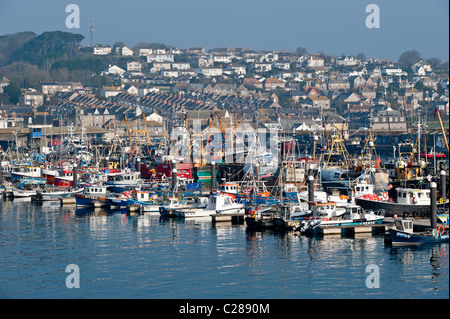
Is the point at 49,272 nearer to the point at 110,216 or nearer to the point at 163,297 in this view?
the point at 163,297

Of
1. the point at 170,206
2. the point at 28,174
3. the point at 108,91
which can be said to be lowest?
the point at 170,206

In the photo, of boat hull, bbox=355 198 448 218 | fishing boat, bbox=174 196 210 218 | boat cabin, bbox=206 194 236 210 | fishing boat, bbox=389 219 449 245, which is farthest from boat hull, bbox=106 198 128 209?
fishing boat, bbox=389 219 449 245

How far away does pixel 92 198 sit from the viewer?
46.7 m

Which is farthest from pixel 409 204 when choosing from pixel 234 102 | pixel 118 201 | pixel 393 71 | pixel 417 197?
Answer: pixel 393 71

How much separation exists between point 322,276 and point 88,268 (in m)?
7.90

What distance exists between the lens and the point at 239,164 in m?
58.4

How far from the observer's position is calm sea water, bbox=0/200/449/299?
80.0 feet

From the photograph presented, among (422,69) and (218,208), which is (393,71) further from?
(218,208)

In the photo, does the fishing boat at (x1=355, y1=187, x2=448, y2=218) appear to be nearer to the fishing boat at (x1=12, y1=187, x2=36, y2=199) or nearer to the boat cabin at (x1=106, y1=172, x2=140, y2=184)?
the boat cabin at (x1=106, y1=172, x2=140, y2=184)

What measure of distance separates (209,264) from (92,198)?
19.7 m

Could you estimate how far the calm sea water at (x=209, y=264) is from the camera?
80.0 ft

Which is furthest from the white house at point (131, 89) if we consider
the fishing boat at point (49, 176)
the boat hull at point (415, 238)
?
the boat hull at point (415, 238)
